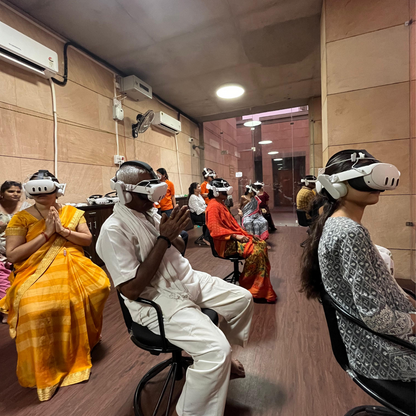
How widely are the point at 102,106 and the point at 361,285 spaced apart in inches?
176

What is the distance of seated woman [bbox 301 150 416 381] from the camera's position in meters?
0.83

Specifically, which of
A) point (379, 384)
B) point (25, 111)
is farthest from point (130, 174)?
point (25, 111)

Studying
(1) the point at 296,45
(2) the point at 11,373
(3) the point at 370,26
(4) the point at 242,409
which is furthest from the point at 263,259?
(1) the point at 296,45

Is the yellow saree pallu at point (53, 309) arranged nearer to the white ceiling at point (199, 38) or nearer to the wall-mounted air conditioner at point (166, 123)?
the white ceiling at point (199, 38)

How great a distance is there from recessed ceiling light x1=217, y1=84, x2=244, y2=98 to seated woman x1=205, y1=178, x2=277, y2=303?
3.58 metres

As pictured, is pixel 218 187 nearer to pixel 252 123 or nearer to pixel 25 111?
pixel 25 111

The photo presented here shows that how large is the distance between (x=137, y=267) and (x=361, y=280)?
0.93 metres

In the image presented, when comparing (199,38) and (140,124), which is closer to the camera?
(199,38)

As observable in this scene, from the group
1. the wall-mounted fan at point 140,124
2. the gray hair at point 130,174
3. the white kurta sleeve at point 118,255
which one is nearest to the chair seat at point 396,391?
the white kurta sleeve at point 118,255

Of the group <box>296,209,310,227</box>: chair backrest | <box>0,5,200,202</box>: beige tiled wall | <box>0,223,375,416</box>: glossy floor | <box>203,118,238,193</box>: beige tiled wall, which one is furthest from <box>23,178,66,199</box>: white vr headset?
<box>203,118,238,193</box>: beige tiled wall

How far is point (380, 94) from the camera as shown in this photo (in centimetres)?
272

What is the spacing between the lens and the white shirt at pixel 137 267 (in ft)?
3.56

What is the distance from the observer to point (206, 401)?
3.17 feet

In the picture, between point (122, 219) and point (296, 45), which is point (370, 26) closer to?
point (296, 45)
